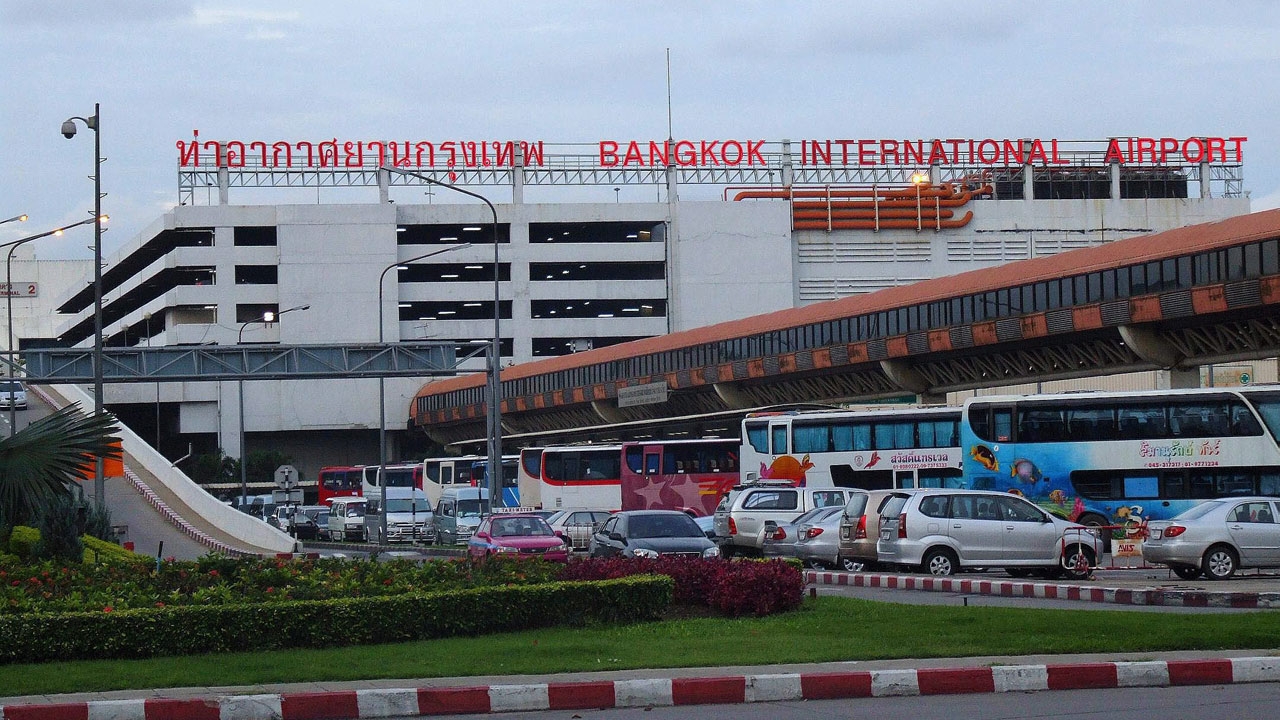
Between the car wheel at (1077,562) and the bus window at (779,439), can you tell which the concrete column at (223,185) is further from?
the car wheel at (1077,562)

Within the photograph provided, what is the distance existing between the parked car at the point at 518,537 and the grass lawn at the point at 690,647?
1484cm

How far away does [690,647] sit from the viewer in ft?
44.9

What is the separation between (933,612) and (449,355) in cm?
3428

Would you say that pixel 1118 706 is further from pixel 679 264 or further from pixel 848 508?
pixel 679 264

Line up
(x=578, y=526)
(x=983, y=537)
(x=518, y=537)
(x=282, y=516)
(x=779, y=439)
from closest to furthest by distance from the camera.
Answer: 1. (x=983, y=537)
2. (x=518, y=537)
3. (x=578, y=526)
4. (x=779, y=439)
5. (x=282, y=516)

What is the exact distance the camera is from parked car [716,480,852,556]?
31312 mm

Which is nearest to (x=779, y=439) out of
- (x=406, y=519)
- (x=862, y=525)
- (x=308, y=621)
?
(x=406, y=519)

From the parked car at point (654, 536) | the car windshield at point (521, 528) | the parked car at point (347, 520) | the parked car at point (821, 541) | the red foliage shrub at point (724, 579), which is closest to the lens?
the red foliage shrub at point (724, 579)

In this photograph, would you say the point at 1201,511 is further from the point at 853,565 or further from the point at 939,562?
the point at 853,565

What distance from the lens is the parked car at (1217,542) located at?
23.7 meters

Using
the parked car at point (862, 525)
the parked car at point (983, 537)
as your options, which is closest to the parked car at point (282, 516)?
the parked car at point (862, 525)

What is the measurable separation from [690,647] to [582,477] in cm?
3745

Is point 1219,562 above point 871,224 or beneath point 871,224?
beneath

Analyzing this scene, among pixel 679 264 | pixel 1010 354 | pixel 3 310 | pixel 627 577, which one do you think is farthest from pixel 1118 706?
pixel 3 310
